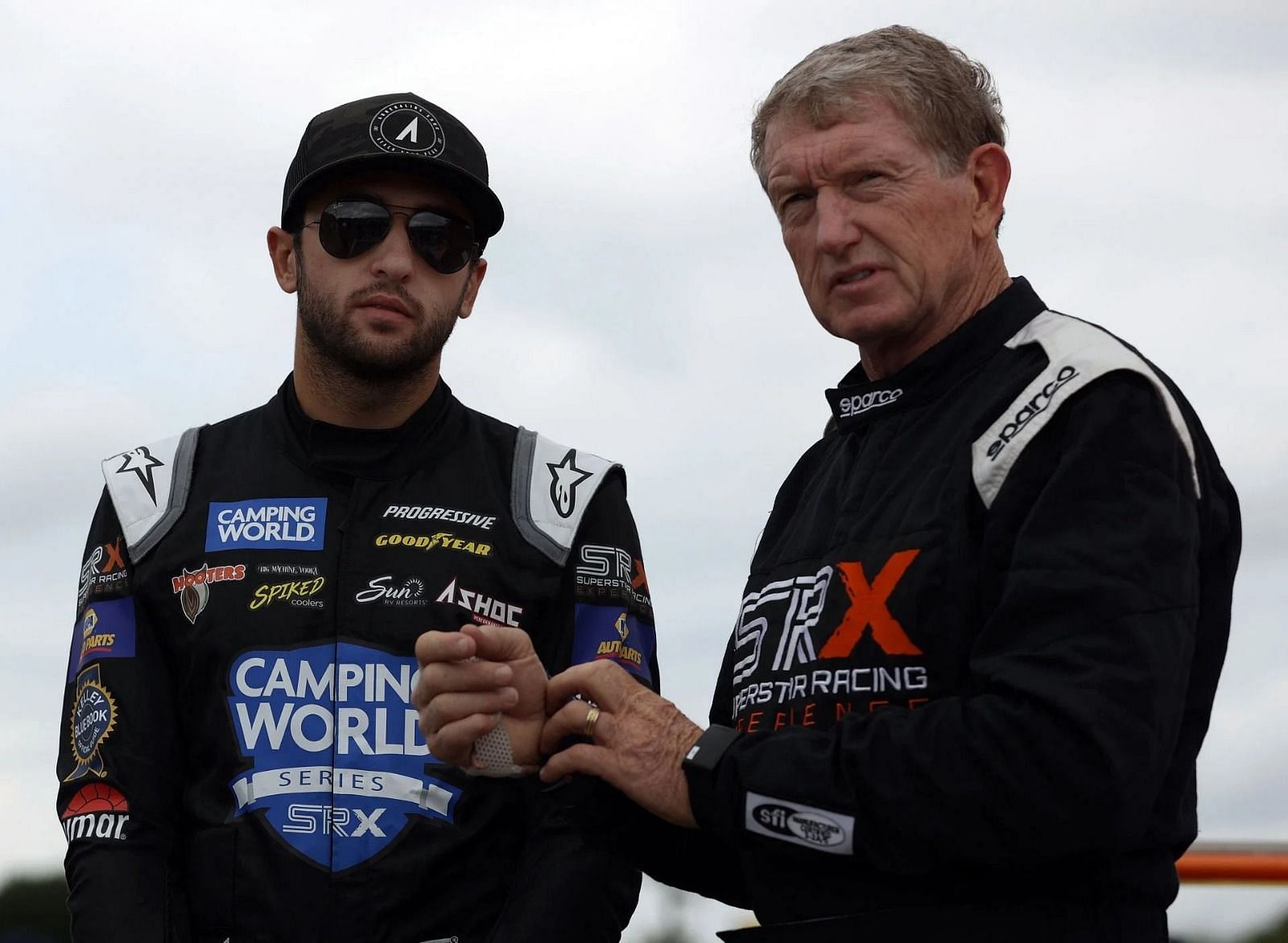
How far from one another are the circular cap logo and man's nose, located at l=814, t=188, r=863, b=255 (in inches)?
49.3

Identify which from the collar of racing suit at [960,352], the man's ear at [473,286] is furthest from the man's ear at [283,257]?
the collar of racing suit at [960,352]

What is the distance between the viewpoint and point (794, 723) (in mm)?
2857

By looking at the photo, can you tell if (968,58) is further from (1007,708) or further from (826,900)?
(826,900)

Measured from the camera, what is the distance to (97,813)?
11.9 feet

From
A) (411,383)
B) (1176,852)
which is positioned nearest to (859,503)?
(1176,852)

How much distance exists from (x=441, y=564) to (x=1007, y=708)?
1709mm

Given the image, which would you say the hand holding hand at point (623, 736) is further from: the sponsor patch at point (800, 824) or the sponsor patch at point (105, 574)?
the sponsor patch at point (105, 574)

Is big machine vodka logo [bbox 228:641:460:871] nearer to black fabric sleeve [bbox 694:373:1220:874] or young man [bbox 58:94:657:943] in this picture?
young man [bbox 58:94:657:943]

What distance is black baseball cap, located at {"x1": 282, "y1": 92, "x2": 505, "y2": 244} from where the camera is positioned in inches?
155

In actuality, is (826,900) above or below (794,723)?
below

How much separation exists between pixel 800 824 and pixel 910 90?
1.35 meters

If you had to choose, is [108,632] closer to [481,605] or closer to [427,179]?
[481,605]

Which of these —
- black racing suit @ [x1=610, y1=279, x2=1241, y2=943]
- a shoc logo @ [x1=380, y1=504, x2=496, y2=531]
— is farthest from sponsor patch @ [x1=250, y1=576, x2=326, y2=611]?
black racing suit @ [x1=610, y1=279, x2=1241, y2=943]

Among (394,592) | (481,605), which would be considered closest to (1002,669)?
(481,605)
